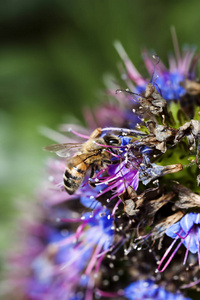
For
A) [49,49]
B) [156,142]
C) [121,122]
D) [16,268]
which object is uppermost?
[49,49]

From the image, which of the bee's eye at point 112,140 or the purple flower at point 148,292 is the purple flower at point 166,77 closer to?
the bee's eye at point 112,140

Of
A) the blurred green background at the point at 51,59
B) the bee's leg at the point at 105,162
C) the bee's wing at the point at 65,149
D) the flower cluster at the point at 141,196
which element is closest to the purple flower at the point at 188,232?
the flower cluster at the point at 141,196

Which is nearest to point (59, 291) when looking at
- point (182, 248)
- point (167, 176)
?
point (182, 248)

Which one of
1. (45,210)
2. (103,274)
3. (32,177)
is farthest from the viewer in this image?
(32,177)

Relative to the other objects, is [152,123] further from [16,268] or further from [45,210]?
[16,268]

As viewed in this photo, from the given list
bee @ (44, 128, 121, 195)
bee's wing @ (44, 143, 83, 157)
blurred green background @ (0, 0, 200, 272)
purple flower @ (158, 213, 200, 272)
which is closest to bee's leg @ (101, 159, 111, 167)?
bee @ (44, 128, 121, 195)

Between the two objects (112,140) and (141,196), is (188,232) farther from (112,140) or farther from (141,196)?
(112,140)

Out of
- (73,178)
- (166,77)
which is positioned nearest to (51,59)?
(166,77)
